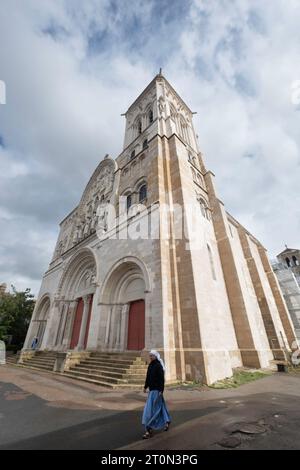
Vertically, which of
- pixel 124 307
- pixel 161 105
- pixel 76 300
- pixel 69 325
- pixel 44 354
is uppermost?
pixel 161 105

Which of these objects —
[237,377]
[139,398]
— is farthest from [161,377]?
[237,377]

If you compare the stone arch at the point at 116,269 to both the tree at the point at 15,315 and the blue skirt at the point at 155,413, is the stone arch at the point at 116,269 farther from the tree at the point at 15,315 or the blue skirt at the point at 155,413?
the tree at the point at 15,315

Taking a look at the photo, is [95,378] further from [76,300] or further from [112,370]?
[76,300]

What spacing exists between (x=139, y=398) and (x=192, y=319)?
140 inches

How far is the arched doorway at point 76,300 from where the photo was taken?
14.4 metres

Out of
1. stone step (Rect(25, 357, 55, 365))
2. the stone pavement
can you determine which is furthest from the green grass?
stone step (Rect(25, 357, 55, 365))

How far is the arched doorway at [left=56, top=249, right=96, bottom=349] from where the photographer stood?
47.3ft

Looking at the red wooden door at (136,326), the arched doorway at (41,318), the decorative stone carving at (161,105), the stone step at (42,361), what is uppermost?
the decorative stone carving at (161,105)

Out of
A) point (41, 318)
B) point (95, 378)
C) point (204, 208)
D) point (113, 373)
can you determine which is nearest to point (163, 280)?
point (113, 373)

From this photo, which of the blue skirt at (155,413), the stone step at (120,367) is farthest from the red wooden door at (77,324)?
the blue skirt at (155,413)

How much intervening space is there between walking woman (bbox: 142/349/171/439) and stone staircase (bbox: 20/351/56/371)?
404 inches

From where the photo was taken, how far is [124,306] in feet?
38.4

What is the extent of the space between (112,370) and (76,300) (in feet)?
29.2

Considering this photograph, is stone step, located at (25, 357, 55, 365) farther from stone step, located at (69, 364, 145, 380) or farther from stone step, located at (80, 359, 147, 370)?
stone step, located at (69, 364, 145, 380)
